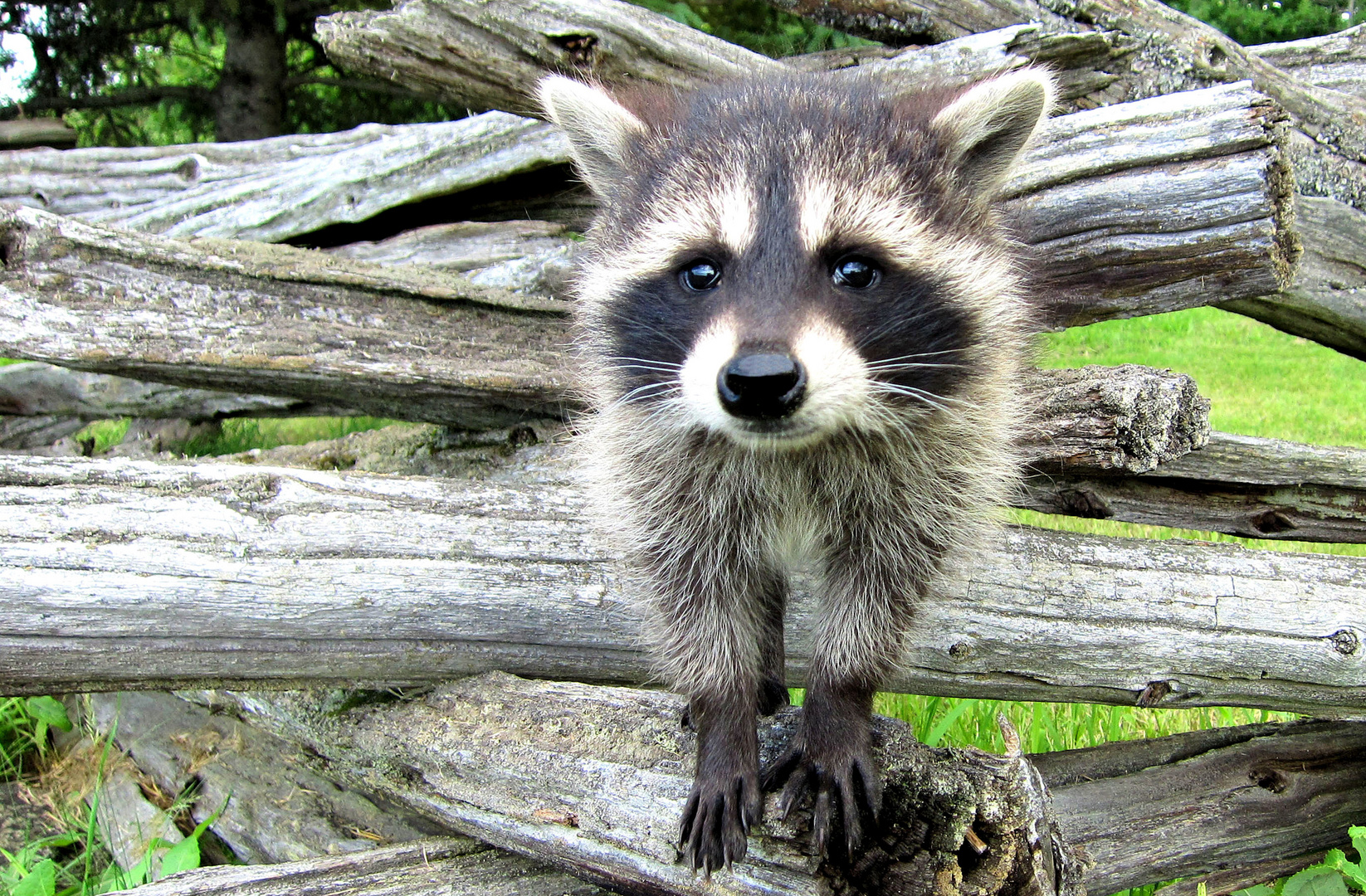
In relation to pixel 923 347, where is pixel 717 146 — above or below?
above

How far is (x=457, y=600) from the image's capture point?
91.9 inches

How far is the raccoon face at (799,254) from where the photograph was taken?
1.80 m

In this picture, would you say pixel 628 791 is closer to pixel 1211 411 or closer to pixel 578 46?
pixel 578 46

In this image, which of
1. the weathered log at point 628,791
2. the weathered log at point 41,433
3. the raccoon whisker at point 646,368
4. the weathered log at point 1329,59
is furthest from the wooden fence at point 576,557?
the weathered log at point 41,433

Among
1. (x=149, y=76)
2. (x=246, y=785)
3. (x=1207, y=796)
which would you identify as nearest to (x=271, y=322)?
(x=246, y=785)

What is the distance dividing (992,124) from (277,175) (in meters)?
3.20

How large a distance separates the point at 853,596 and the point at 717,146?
1.07 meters

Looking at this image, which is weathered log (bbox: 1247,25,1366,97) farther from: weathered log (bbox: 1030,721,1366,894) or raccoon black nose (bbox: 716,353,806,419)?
raccoon black nose (bbox: 716,353,806,419)

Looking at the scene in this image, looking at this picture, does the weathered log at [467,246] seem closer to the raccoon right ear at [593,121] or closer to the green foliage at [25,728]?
the raccoon right ear at [593,121]

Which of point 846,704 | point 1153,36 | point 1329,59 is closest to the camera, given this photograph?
point 846,704

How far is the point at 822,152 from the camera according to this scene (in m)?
2.01

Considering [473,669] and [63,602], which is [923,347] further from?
[63,602]

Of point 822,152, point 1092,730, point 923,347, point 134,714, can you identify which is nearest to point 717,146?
point 822,152

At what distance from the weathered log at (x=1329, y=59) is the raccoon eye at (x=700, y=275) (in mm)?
3010
